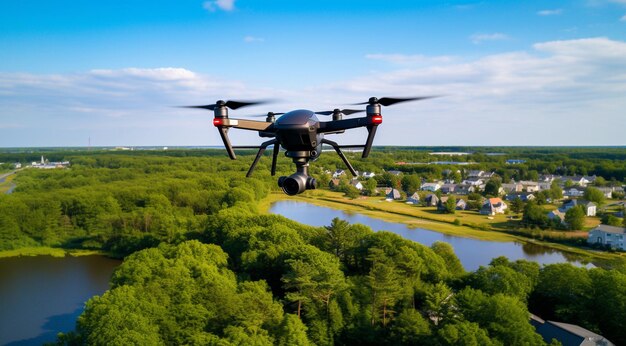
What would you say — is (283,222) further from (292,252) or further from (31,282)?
(31,282)

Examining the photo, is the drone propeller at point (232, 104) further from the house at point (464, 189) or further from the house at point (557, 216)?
the house at point (464, 189)

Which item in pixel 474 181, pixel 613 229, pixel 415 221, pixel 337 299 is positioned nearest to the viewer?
pixel 337 299

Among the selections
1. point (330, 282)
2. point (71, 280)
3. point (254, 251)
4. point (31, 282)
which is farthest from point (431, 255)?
point (31, 282)

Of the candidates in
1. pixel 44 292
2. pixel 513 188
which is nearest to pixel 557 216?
pixel 513 188

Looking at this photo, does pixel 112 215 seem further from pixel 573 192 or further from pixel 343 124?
pixel 573 192

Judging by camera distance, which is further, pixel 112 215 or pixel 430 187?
pixel 430 187

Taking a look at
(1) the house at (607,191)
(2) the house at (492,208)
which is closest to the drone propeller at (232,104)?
(2) the house at (492,208)
